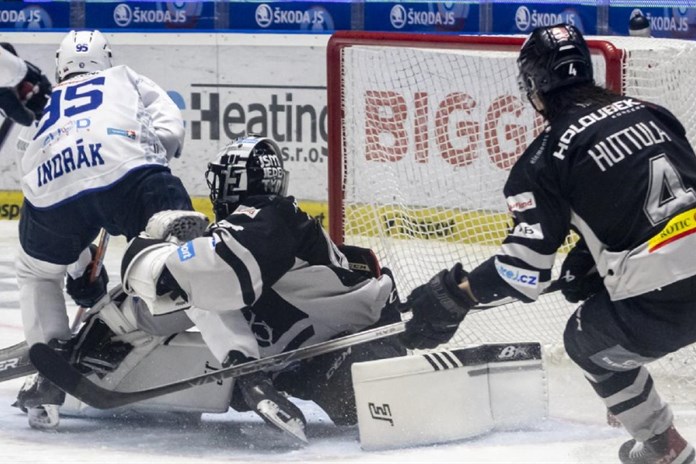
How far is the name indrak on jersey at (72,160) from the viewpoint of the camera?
12.4ft

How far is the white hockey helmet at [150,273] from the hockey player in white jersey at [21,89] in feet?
2.26

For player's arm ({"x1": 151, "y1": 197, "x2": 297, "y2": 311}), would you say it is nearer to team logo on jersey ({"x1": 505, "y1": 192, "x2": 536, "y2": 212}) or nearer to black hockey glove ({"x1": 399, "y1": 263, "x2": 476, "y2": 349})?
black hockey glove ({"x1": 399, "y1": 263, "x2": 476, "y2": 349})

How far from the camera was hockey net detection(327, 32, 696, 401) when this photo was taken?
4.64 metres

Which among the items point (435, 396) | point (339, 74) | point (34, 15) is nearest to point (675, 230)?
point (435, 396)

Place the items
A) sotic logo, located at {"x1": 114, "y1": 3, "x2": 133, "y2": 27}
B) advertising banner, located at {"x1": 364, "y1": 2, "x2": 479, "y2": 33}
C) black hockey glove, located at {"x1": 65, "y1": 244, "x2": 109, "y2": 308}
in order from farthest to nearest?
sotic logo, located at {"x1": 114, "y1": 3, "x2": 133, "y2": 27}, advertising banner, located at {"x1": 364, "y1": 2, "x2": 479, "y2": 33}, black hockey glove, located at {"x1": 65, "y1": 244, "x2": 109, "y2": 308}

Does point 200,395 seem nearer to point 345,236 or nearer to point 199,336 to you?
point 199,336

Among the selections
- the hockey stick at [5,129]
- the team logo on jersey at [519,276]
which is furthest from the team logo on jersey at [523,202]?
the hockey stick at [5,129]

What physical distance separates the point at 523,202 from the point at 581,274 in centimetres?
31

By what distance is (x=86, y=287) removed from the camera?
4.44 metres

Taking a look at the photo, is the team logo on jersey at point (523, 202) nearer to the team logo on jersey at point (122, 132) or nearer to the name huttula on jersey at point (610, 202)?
the name huttula on jersey at point (610, 202)

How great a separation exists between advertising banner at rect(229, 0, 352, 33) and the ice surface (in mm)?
3561

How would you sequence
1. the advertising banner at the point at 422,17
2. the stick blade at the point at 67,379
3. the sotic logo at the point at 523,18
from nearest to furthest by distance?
1. the stick blade at the point at 67,379
2. the sotic logo at the point at 523,18
3. the advertising banner at the point at 422,17

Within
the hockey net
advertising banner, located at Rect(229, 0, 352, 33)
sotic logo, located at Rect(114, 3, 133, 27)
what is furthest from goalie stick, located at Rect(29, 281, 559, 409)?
sotic logo, located at Rect(114, 3, 133, 27)

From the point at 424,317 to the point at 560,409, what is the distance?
3.20 feet
